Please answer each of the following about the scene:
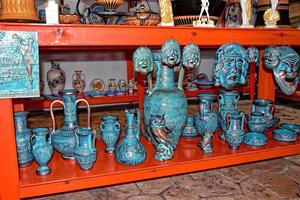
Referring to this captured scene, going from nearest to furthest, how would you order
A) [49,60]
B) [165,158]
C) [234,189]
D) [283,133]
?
[165,158] → [234,189] → [283,133] → [49,60]

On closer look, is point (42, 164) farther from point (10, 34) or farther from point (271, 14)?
point (271, 14)

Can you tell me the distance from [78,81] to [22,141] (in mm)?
1537

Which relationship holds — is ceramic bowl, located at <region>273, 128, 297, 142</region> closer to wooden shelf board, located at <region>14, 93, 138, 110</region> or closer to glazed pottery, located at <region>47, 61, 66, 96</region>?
wooden shelf board, located at <region>14, 93, 138, 110</region>

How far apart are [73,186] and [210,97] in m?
0.63

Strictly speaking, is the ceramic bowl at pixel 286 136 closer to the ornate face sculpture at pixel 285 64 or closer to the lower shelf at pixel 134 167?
the lower shelf at pixel 134 167

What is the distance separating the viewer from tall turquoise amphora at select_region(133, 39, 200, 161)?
99cm

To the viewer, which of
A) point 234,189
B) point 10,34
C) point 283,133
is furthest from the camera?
point 283,133

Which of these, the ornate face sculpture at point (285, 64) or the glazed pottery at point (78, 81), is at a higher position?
the ornate face sculpture at point (285, 64)

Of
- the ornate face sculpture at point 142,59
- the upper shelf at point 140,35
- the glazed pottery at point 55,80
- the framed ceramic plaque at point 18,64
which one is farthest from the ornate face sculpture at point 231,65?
the glazed pottery at point 55,80

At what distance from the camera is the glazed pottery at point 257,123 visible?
1.30 metres

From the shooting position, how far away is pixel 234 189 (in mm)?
1167

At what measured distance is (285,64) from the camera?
1.18 meters

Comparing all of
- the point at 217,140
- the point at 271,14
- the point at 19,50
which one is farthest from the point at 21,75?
the point at 271,14

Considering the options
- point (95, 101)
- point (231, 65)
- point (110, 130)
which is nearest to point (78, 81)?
point (95, 101)
